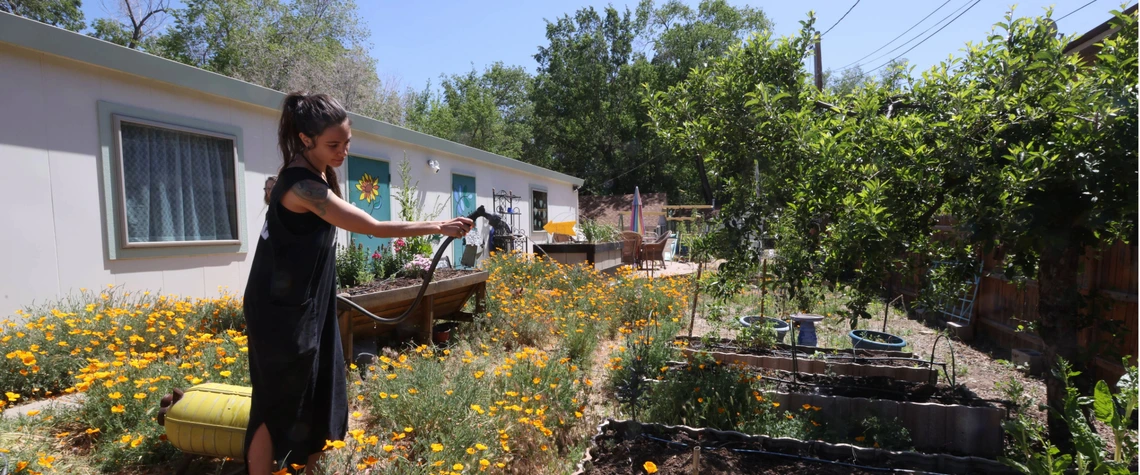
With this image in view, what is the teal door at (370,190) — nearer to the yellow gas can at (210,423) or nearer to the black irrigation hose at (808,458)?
the yellow gas can at (210,423)

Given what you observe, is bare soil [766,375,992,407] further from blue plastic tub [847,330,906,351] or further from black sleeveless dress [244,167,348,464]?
black sleeveless dress [244,167,348,464]

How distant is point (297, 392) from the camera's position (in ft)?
6.25

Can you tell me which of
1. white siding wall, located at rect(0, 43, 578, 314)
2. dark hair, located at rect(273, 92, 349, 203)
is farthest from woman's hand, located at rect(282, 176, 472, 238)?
white siding wall, located at rect(0, 43, 578, 314)

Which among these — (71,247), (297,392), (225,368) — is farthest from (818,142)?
(71,247)

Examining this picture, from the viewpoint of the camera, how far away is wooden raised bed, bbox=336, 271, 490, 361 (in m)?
3.75

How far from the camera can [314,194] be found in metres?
1.77

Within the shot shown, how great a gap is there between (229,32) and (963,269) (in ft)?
80.8

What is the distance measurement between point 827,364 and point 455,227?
2992mm

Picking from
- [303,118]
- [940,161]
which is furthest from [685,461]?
A: [303,118]

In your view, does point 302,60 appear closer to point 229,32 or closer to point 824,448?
point 229,32

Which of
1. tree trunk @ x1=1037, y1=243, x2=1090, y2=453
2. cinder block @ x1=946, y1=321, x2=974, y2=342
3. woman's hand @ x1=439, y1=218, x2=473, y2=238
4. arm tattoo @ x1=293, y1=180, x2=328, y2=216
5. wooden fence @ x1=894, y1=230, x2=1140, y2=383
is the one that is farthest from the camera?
cinder block @ x1=946, y1=321, x2=974, y2=342

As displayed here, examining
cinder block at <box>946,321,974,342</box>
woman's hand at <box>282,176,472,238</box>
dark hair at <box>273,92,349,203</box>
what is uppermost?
dark hair at <box>273,92,349,203</box>

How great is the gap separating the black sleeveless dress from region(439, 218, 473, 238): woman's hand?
0.38 m

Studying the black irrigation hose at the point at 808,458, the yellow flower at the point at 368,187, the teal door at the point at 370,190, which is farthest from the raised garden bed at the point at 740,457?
the yellow flower at the point at 368,187
